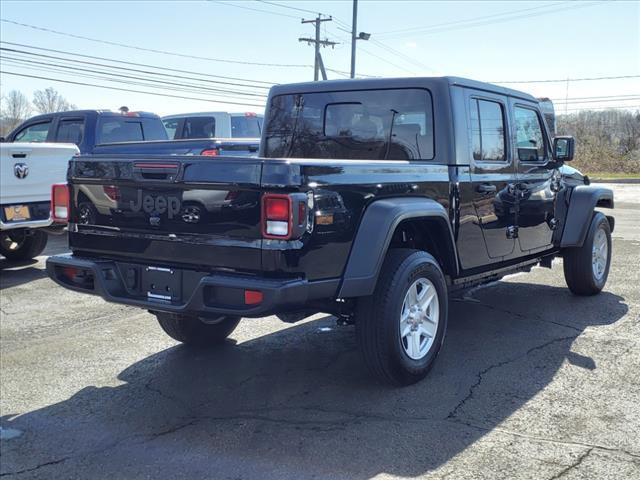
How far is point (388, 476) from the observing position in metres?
3.32

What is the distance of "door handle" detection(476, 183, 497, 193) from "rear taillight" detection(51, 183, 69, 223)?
9.43 feet

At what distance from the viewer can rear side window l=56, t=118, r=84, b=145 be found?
11.4 meters

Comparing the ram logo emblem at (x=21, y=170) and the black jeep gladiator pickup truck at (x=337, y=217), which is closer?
the black jeep gladiator pickup truck at (x=337, y=217)

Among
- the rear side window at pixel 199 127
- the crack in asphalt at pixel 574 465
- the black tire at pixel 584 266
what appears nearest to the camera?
the crack in asphalt at pixel 574 465

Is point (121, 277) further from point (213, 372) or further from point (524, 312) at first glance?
point (524, 312)

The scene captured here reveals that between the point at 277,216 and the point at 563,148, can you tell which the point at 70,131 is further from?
the point at 277,216

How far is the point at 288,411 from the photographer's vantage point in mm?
4172

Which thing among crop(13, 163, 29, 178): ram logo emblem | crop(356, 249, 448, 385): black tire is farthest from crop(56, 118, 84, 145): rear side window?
crop(356, 249, 448, 385): black tire

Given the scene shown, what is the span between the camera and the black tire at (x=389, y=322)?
13.8 feet

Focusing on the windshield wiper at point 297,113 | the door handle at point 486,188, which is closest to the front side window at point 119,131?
the windshield wiper at point 297,113

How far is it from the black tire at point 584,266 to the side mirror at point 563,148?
0.87m

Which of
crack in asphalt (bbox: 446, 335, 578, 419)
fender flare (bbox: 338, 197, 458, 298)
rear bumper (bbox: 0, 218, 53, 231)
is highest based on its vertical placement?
fender flare (bbox: 338, 197, 458, 298)

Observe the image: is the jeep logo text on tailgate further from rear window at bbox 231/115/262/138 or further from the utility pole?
the utility pole

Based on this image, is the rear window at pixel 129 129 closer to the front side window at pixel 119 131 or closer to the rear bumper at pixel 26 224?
the front side window at pixel 119 131
